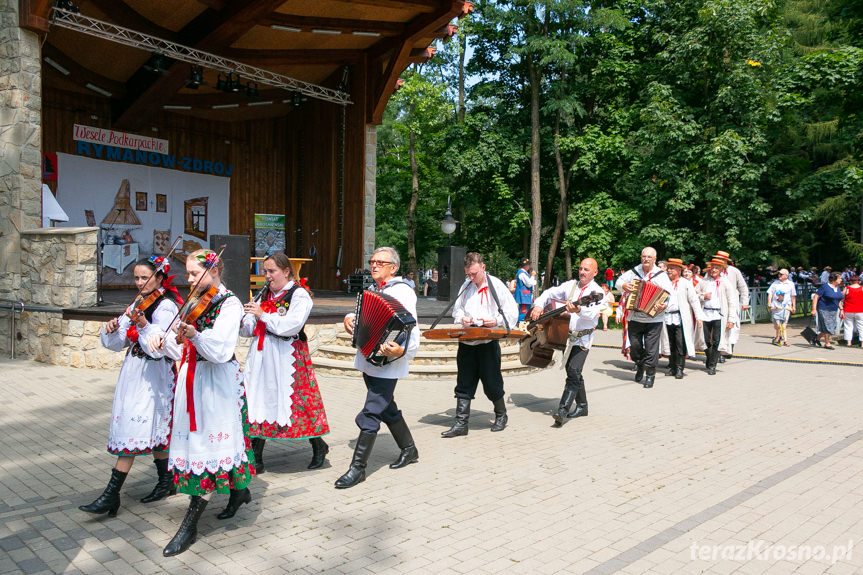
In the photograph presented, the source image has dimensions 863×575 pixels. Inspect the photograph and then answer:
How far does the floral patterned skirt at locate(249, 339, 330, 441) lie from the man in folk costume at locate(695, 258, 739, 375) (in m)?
8.38

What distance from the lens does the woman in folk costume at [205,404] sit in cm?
395

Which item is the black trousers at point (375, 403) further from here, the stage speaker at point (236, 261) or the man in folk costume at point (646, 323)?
the stage speaker at point (236, 261)

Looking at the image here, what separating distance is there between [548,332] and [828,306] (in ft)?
39.5

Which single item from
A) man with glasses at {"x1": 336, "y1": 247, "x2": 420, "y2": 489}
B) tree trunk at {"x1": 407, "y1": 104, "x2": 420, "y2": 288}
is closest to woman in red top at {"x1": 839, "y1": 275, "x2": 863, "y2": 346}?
man with glasses at {"x1": 336, "y1": 247, "x2": 420, "y2": 489}

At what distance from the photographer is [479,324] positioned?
6.62m

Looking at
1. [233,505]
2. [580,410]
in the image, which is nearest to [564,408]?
[580,410]

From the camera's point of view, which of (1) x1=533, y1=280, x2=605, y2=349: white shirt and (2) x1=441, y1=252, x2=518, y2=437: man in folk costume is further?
(1) x1=533, y1=280, x2=605, y2=349: white shirt

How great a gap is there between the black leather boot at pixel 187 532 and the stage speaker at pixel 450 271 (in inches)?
502

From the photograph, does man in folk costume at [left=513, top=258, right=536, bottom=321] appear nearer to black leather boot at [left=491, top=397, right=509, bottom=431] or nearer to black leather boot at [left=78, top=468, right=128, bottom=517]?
black leather boot at [left=491, top=397, right=509, bottom=431]

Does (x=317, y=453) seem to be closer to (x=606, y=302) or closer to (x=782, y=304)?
(x=606, y=302)

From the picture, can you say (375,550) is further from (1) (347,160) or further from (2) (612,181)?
(2) (612,181)

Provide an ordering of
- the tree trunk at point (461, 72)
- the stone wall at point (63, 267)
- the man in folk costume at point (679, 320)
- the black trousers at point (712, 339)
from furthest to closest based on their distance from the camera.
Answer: the tree trunk at point (461, 72)
the black trousers at point (712, 339)
the man in folk costume at point (679, 320)
the stone wall at point (63, 267)

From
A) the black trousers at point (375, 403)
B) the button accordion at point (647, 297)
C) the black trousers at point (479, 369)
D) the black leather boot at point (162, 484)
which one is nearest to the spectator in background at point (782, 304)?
the button accordion at point (647, 297)

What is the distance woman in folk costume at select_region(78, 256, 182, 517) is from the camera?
440 centimetres
